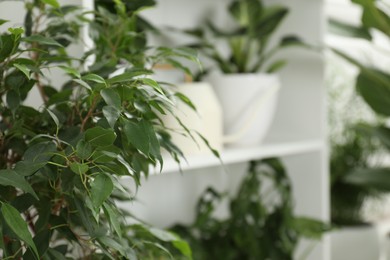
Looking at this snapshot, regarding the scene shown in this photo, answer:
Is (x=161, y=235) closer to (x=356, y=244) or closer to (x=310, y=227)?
(x=310, y=227)

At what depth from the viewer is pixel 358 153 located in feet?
6.73

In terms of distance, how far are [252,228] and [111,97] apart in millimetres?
905

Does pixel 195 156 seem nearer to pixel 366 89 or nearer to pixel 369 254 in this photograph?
pixel 366 89

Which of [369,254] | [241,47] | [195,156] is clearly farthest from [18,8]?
[369,254]

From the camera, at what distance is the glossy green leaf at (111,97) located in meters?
0.69

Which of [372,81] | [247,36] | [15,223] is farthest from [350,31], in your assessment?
[15,223]

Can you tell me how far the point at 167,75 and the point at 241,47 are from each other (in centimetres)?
20

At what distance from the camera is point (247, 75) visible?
1.50 metres

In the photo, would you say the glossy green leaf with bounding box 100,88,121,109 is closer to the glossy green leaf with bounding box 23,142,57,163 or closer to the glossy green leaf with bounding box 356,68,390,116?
the glossy green leaf with bounding box 23,142,57,163

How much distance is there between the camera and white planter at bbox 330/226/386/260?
1881mm

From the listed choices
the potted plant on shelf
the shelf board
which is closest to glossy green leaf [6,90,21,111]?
the shelf board

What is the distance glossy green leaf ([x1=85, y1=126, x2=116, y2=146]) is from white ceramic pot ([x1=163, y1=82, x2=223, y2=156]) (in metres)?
0.57

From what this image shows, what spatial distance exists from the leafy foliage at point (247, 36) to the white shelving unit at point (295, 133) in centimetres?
9

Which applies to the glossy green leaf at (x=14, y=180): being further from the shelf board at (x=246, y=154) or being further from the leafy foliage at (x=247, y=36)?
the leafy foliage at (x=247, y=36)
